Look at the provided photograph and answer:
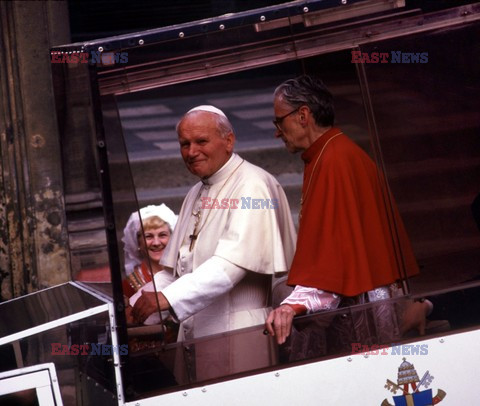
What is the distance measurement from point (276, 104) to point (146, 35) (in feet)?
2.03

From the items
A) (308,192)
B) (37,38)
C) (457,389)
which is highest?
(37,38)

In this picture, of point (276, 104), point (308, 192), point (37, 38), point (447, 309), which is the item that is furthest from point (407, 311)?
point (37, 38)

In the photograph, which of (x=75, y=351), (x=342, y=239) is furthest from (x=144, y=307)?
(x=342, y=239)

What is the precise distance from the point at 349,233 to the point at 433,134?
20.0 inches

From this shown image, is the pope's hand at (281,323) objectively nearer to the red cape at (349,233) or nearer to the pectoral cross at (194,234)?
the red cape at (349,233)

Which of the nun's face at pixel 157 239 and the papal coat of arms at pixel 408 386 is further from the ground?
the nun's face at pixel 157 239

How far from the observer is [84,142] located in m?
3.46

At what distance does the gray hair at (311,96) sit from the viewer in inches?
151

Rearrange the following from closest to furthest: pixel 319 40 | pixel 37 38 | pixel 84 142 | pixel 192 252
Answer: pixel 84 142 < pixel 319 40 < pixel 192 252 < pixel 37 38

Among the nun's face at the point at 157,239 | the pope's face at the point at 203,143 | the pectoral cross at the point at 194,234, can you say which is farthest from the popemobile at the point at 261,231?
the nun's face at the point at 157,239

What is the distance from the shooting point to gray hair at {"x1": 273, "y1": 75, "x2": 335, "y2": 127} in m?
3.83

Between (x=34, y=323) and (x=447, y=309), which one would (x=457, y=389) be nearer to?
(x=447, y=309)

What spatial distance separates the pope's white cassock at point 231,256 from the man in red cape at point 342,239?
7.9 inches

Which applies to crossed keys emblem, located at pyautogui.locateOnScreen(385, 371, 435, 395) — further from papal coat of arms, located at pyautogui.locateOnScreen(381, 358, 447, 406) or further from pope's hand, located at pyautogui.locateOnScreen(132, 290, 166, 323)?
pope's hand, located at pyautogui.locateOnScreen(132, 290, 166, 323)
